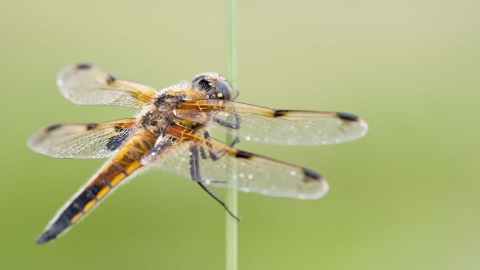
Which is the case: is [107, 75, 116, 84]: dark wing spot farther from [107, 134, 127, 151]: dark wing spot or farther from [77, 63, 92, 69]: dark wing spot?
[107, 134, 127, 151]: dark wing spot

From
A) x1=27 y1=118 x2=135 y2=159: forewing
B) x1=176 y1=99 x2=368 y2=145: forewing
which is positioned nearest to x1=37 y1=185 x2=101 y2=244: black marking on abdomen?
x1=27 y1=118 x2=135 y2=159: forewing

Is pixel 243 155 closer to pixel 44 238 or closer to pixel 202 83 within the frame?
pixel 202 83

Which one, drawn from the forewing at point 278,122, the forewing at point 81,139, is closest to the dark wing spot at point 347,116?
the forewing at point 278,122

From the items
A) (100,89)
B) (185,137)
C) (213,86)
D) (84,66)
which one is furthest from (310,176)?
(84,66)

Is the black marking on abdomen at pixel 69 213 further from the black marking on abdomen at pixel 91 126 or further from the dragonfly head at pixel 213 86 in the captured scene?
the dragonfly head at pixel 213 86

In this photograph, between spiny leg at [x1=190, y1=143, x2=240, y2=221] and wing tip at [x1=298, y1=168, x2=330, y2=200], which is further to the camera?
spiny leg at [x1=190, y1=143, x2=240, y2=221]

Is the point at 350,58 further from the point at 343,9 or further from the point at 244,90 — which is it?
the point at 244,90

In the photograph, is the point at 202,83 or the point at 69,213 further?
the point at 202,83
